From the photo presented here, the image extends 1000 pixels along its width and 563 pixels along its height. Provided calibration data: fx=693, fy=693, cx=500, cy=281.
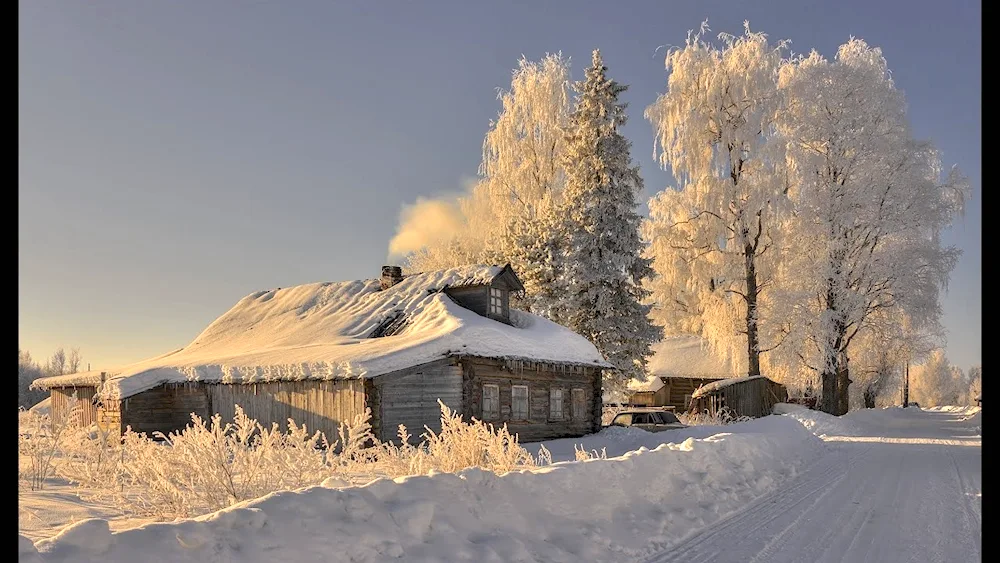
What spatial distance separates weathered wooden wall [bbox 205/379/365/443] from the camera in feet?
65.5

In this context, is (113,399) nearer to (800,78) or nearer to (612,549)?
(612,549)

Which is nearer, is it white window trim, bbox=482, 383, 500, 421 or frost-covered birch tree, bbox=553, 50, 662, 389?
white window trim, bbox=482, 383, 500, 421

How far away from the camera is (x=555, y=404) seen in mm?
25781

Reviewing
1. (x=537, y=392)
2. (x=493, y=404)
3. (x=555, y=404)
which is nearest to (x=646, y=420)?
(x=555, y=404)

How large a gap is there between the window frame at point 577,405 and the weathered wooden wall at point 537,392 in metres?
0.07

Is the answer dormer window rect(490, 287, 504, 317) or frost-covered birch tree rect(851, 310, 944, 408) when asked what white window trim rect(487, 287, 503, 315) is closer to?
dormer window rect(490, 287, 504, 317)

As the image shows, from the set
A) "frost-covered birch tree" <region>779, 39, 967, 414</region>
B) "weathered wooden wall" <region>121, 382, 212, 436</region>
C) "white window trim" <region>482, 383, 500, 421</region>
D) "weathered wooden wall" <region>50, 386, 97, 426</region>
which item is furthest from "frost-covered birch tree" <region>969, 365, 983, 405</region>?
"weathered wooden wall" <region>50, 386, 97, 426</region>

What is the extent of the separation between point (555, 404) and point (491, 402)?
382cm

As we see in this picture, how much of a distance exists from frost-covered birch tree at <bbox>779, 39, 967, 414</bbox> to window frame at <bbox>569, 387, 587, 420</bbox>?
1053 cm

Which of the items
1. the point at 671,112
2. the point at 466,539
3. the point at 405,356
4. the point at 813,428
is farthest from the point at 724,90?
the point at 466,539

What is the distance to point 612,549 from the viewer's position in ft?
25.1

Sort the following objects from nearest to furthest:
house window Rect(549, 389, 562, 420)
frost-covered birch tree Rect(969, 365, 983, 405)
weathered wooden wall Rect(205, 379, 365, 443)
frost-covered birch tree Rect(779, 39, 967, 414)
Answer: frost-covered birch tree Rect(969, 365, 983, 405)
weathered wooden wall Rect(205, 379, 365, 443)
house window Rect(549, 389, 562, 420)
frost-covered birch tree Rect(779, 39, 967, 414)

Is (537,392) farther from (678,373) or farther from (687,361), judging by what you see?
(687,361)

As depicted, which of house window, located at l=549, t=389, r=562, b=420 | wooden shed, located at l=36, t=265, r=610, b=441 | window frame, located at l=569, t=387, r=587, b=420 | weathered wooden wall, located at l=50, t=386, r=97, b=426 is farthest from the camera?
weathered wooden wall, located at l=50, t=386, r=97, b=426
